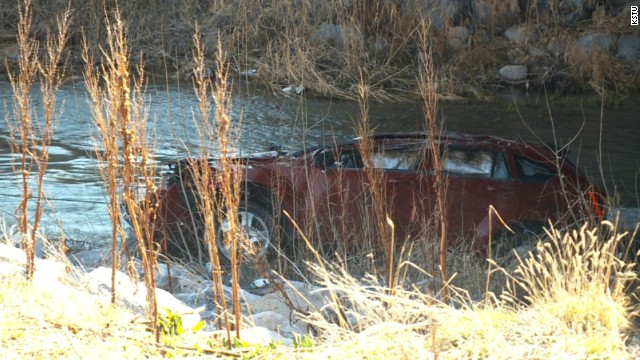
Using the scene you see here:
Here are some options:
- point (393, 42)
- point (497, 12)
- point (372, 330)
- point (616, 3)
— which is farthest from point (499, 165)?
point (616, 3)

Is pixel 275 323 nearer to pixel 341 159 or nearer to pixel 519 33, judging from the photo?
pixel 341 159

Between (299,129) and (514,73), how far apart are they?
25.6ft

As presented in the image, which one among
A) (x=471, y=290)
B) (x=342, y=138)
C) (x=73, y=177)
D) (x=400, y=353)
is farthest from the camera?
(x=342, y=138)

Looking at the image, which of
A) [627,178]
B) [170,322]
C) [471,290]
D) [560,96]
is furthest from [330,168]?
[560,96]

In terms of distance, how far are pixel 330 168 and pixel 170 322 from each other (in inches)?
211

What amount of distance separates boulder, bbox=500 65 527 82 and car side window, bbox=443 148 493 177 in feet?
46.3

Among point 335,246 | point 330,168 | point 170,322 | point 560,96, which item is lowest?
point 560,96

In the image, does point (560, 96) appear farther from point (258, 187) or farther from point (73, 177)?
point (258, 187)

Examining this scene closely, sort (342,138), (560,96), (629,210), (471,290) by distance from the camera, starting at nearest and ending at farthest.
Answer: (471,290)
(629,210)
(342,138)
(560,96)

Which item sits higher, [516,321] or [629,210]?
[516,321]

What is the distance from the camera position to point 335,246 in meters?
10.5

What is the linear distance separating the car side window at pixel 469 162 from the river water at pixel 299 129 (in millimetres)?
2379

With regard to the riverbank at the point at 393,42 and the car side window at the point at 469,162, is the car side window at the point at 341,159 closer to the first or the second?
the car side window at the point at 469,162

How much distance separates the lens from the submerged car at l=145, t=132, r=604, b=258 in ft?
34.6
